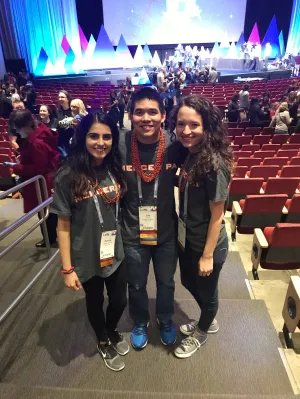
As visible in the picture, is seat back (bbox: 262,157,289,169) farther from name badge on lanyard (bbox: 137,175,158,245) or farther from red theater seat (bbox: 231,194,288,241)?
name badge on lanyard (bbox: 137,175,158,245)

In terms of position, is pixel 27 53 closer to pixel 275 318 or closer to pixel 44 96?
pixel 44 96

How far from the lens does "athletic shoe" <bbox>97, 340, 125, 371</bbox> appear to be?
155cm

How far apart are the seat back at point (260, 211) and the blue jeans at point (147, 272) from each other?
161cm

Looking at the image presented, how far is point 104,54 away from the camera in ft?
63.9

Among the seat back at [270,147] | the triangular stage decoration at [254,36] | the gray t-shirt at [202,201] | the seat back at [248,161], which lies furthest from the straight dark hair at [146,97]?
the triangular stage decoration at [254,36]

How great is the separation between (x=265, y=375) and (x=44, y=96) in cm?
1333

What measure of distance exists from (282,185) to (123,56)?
19.4m

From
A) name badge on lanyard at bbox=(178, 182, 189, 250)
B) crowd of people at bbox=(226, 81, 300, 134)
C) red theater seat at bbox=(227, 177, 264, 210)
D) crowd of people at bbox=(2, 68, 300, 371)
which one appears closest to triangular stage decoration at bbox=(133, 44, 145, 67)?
crowd of people at bbox=(226, 81, 300, 134)

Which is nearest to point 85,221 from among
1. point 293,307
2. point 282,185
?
point 293,307

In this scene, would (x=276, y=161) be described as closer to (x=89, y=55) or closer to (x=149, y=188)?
(x=149, y=188)

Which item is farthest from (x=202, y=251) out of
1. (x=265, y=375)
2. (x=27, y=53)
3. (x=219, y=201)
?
(x=27, y=53)

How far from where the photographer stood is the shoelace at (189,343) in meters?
1.62

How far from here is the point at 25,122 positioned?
2.39m

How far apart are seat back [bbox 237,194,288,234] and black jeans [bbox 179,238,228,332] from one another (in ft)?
5.01
